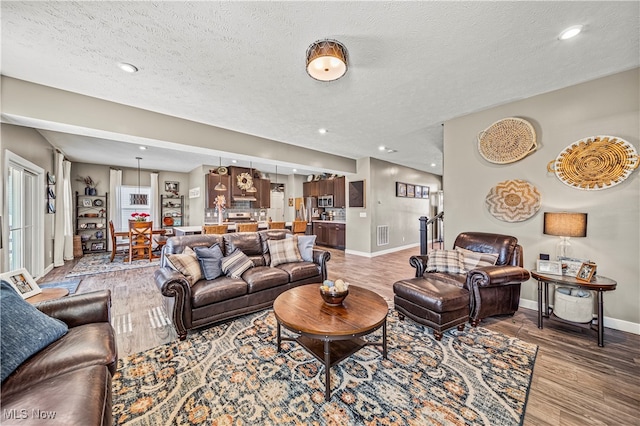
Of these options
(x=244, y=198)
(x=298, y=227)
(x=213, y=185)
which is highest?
(x=213, y=185)

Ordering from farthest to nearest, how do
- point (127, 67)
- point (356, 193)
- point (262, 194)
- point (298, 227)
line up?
1. point (262, 194)
2. point (356, 193)
3. point (298, 227)
4. point (127, 67)

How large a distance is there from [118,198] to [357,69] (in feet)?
27.5

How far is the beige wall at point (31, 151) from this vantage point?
3.00m

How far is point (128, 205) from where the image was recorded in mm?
7711

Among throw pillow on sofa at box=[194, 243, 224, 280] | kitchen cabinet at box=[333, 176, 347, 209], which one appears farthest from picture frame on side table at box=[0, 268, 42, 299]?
kitchen cabinet at box=[333, 176, 347, 209]

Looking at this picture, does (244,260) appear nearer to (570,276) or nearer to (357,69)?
(357,69)

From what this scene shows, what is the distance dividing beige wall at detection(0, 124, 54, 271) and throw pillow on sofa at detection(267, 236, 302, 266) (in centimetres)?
312

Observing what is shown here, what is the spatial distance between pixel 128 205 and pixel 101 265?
2.89 m

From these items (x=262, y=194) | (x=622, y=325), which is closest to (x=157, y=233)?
(x=262, y=194)

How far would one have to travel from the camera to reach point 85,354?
4.46 ft

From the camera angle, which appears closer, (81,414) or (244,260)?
(81,414)

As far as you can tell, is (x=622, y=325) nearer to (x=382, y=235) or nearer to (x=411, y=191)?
(x=382, y=235)

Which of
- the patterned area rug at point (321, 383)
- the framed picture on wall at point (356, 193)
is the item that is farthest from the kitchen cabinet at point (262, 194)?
the patterned area rug at point (321, 383)

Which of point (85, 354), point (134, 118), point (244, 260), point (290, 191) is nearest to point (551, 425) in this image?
point (85, 354)
